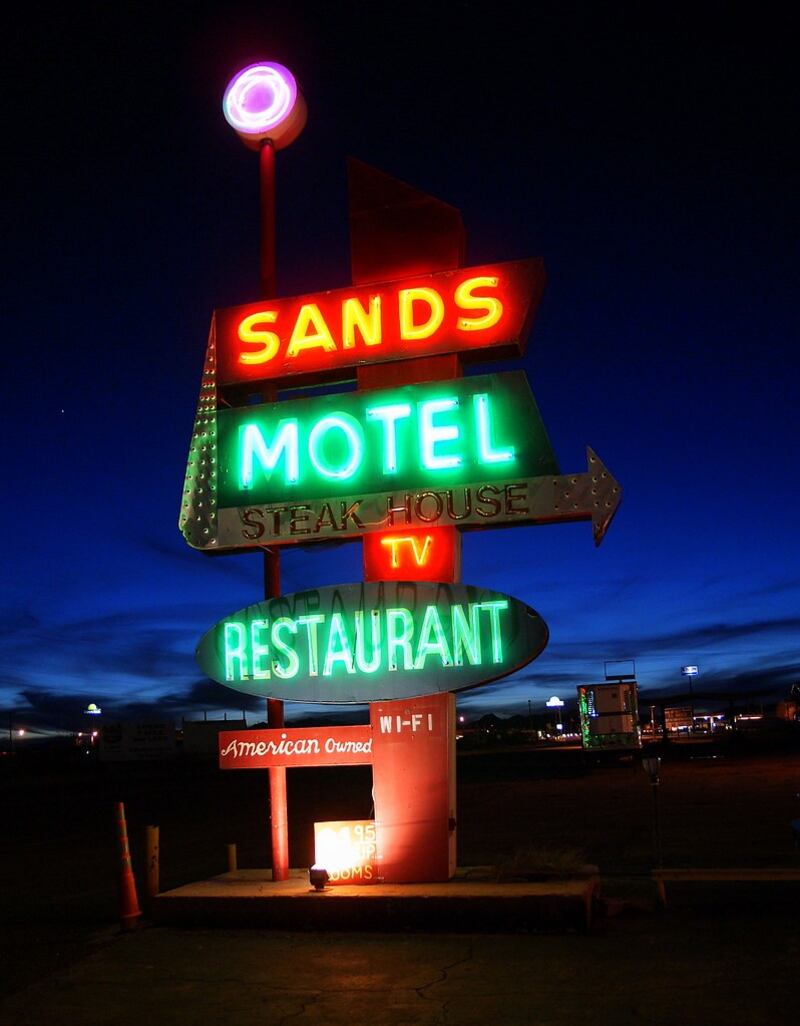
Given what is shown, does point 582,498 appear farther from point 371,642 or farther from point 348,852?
point 348,852

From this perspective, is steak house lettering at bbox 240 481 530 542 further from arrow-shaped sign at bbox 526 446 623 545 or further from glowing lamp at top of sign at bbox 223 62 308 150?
glowing lamp at top of sign at bbox 223 62 308 150

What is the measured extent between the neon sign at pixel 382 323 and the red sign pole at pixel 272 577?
42 centimetres

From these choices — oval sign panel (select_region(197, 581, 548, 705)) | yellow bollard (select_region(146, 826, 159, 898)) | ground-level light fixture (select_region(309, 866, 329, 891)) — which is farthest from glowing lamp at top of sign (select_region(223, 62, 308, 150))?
ground-level light fixture (select_region(309, 866, 329, 891))

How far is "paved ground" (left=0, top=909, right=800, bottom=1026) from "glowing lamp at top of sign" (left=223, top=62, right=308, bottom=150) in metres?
8.37

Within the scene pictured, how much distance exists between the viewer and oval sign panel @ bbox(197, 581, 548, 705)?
860 centimetres

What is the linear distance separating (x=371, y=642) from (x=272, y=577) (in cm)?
146

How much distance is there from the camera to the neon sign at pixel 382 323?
9578 mm

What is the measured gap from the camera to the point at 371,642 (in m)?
9.02

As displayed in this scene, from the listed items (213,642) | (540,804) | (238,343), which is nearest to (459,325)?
(238,343)

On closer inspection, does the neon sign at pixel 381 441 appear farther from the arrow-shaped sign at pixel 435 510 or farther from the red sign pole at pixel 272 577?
the red sign pole at pixel 272 577

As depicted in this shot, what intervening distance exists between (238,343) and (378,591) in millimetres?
3323

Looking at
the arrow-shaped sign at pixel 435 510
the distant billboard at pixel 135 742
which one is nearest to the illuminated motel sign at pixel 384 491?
the arrow-shaped sign at pixel 435 510

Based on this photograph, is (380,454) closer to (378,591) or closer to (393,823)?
(378,591)

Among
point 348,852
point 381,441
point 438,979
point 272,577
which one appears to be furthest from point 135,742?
point 438,979
